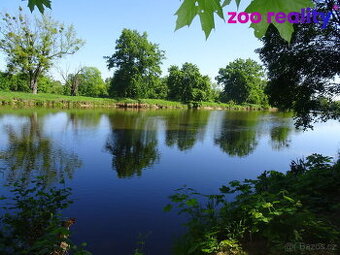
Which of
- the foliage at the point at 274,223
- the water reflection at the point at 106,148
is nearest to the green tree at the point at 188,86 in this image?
the water reflection at the point at 106,148

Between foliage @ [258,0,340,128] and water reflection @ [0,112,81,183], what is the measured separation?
1180 centimetres

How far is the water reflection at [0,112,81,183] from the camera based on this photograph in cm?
971

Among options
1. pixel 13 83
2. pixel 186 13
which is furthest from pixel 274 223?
pixel 13 83

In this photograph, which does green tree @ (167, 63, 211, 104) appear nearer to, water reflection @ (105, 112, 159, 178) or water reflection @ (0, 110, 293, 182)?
water reflection @ (0, 110, 293, 182)

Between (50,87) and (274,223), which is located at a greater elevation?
(50,87)

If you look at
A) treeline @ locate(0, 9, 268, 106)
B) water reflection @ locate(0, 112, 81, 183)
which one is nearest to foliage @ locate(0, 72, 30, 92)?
treeline @ locate(0, 9, 268, 106)

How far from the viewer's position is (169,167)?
12336mm

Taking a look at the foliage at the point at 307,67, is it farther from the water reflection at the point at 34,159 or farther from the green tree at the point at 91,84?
the green tree at the point at 91,84

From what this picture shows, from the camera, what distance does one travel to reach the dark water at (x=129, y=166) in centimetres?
641

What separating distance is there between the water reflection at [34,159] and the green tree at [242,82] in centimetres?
8264

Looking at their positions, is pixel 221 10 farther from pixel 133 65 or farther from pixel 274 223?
pixel 133 65

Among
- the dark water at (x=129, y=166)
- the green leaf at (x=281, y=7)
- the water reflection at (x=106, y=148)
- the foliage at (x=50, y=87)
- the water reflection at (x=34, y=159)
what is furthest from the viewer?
the foliage at (x=50, y=87)

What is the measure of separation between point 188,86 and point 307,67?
205 feet

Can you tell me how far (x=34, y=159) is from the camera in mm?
11586
